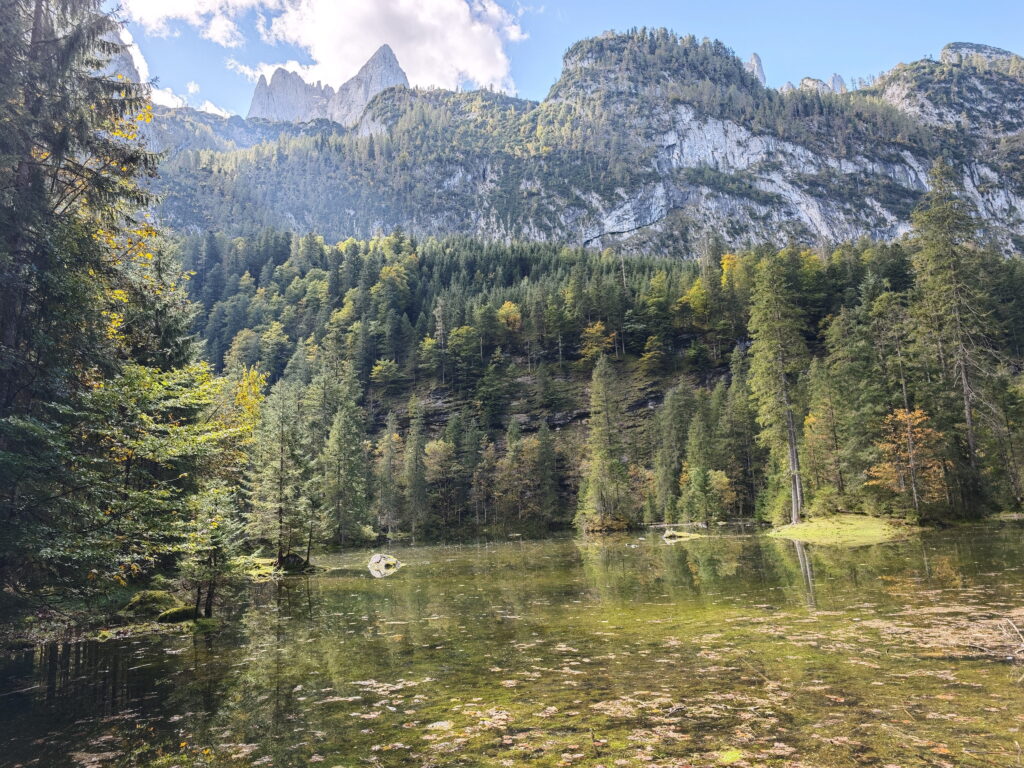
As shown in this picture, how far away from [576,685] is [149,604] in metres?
16.6

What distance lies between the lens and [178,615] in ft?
53.4

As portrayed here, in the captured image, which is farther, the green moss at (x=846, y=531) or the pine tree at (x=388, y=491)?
the pine tree at (x=388, y=491)

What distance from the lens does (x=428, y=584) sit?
78.5 ft

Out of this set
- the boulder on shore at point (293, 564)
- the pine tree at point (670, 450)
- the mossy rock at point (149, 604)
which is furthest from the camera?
the pine tree at point (670, 450)

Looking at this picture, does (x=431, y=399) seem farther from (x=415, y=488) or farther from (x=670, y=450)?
(x=670, y=450)

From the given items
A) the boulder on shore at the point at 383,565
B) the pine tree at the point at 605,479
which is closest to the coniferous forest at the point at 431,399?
the pine tree at the point at 605,479

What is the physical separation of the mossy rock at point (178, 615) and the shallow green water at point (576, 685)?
59.3 inches

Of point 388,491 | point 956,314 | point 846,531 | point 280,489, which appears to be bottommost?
point 846,531

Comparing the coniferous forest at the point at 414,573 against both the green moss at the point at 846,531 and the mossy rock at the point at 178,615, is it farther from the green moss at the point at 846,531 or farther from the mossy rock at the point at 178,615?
the green moss at the point at 846,531

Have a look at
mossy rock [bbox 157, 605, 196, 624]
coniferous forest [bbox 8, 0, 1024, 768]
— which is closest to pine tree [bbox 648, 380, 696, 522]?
coniferous forest [bbox 8, 0, 1024, 768]

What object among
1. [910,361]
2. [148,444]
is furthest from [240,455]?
[910,361]

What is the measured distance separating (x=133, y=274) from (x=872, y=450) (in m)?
38.5

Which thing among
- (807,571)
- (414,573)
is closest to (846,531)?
(807,571)

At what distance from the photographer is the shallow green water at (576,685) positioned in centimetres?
568
